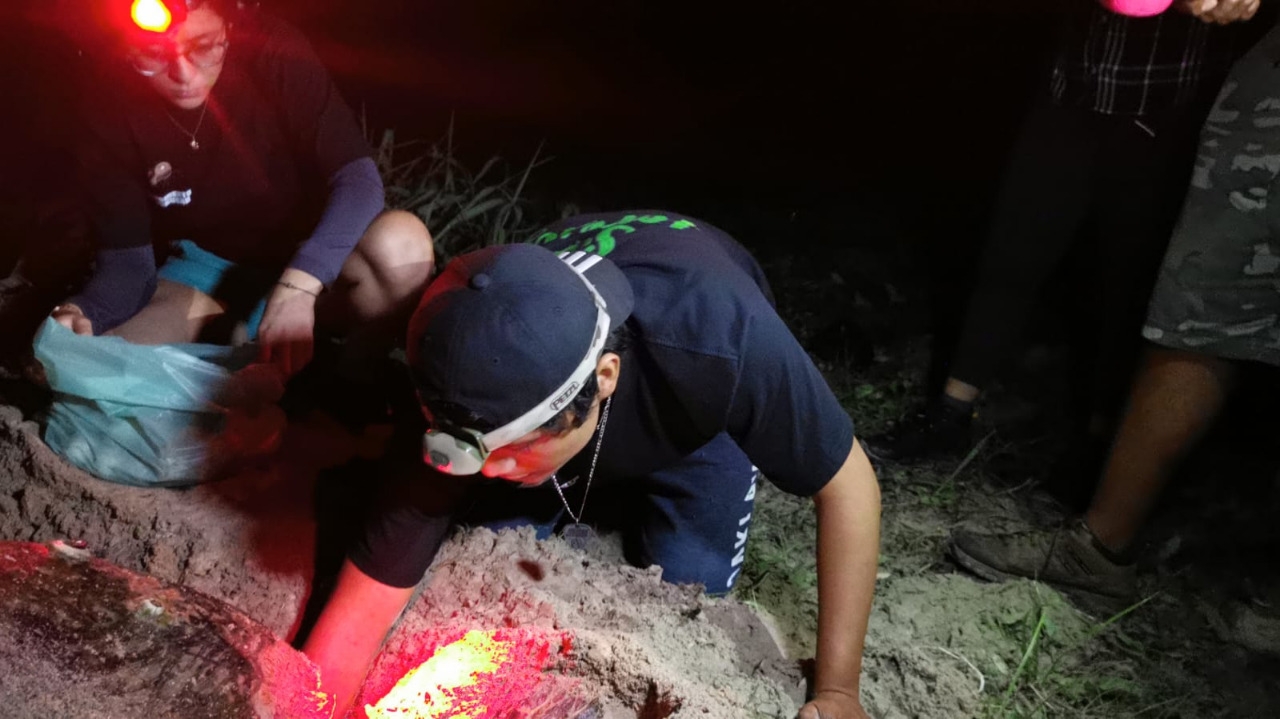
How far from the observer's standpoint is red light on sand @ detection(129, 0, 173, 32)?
1.69m

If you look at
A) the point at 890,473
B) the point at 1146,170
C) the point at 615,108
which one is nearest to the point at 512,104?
the point at 615,108

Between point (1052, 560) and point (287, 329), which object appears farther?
point (1052, 560)

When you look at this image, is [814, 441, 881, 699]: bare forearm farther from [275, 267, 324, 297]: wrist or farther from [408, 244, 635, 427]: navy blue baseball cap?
[275, 267, 324, 297]: wrist

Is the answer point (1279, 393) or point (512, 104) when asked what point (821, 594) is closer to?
point (1279, 393)

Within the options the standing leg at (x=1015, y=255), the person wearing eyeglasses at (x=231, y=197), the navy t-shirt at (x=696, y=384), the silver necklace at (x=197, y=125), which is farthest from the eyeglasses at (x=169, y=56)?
the standing leg at (x=1015, y=255)

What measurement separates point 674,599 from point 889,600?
80 cm

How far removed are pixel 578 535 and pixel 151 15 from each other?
1452 millimetres

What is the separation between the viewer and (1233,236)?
1814 mm

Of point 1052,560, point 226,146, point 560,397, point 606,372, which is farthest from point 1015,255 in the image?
point 226,146

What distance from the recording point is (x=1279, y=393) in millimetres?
2795

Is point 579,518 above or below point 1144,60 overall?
below

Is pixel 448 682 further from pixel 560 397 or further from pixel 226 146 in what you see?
pixel 226 146

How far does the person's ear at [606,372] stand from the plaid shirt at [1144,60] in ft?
5.26

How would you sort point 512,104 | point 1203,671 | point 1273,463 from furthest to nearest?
point 512,104
point 1273,463
point 1203,671
